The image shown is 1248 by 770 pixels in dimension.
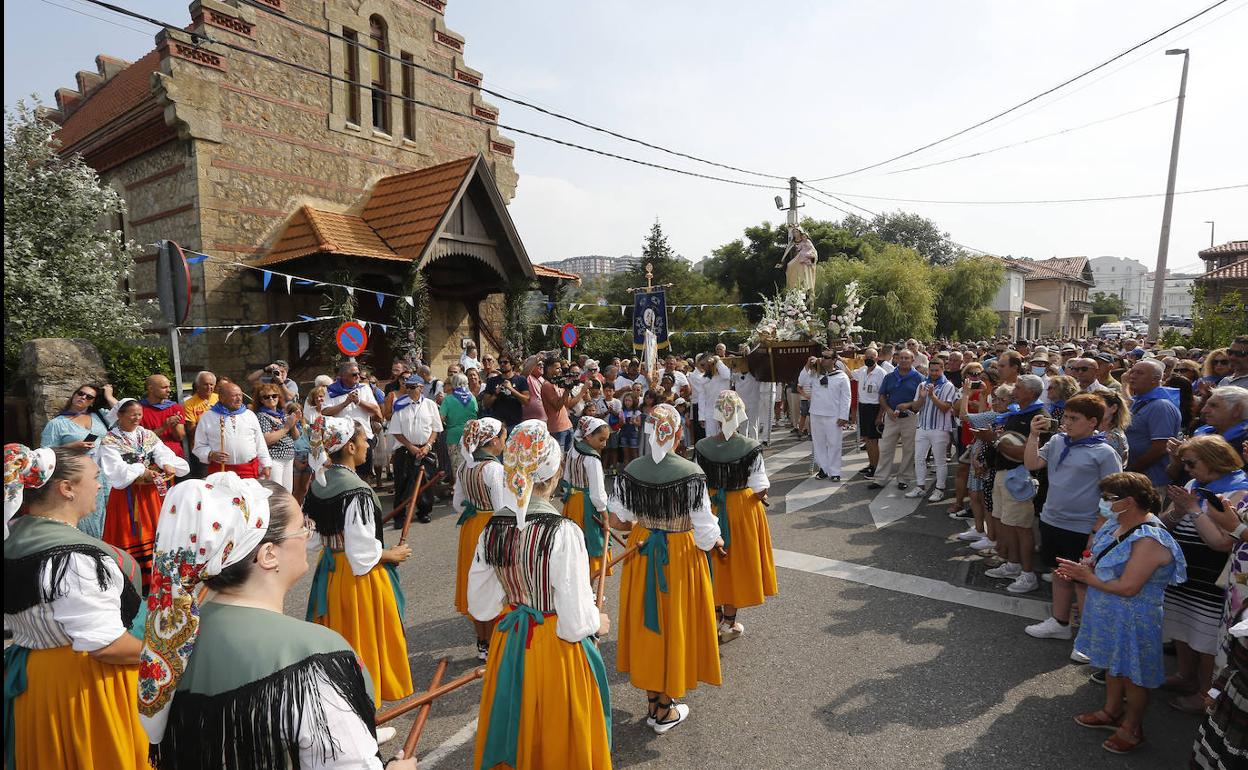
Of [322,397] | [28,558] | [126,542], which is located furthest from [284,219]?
[28,558]

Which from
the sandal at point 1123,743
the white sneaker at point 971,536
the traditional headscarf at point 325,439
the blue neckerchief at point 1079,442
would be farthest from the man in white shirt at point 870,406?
the traditional headscarf at point 325,439

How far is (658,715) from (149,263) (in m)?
16.5

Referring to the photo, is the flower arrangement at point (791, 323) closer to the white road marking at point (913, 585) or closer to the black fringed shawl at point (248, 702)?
the white road marking at point (913, 585)

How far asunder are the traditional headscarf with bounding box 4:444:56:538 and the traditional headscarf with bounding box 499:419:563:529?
223 cm

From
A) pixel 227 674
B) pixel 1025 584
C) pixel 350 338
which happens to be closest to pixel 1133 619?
pixel 1025 584

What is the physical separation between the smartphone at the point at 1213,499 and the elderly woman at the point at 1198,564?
0.03 metres

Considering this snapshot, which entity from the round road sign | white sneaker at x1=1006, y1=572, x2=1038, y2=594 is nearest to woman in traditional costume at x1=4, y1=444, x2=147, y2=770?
white sneaker at x1=1006, y1=572, x2=1038, y2=594

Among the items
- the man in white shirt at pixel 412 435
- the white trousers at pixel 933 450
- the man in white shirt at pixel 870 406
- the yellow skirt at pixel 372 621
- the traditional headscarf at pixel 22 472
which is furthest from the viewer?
the man in white shirt at pixel 870 406

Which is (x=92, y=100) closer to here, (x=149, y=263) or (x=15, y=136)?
(x=149, y=263)

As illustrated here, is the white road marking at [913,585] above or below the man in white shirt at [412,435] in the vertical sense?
below

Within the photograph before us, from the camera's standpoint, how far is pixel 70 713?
3.26 meters

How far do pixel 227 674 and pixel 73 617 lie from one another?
146 centimetres

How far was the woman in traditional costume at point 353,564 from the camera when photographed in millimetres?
4312

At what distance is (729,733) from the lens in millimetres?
4418
